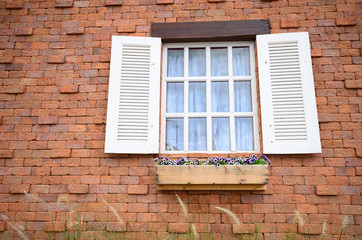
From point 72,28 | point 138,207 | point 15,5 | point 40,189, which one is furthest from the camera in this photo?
point 15,5

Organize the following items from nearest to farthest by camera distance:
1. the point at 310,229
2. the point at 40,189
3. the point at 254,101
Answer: the point at 310,229 → the point at 40,189 → the point at 254,101

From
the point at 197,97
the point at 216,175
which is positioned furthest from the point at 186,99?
the point at 216,175

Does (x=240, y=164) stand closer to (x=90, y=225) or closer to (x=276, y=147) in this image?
(x=276, y=147)

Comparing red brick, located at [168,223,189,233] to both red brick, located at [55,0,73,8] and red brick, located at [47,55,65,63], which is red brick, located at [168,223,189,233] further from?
red brick, located at [55,0,73,8]

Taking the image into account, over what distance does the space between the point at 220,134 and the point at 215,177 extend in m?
0.61

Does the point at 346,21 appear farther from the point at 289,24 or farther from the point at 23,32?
the point at 23,32

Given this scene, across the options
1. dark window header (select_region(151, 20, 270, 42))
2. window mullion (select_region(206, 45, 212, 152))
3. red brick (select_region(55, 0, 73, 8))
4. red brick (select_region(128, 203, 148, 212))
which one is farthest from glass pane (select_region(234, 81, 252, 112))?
red brick (select_region(55, 0, 73, 8))

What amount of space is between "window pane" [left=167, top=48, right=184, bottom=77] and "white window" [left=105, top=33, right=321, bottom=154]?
0.04 ft

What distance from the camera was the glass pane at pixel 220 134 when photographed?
3662 millimetres

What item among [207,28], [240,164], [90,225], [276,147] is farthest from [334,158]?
[90,225]

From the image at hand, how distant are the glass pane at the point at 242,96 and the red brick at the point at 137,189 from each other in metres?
A: 1.34

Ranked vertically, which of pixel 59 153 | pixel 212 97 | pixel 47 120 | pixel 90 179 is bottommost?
pixel 90 179

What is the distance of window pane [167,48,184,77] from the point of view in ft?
12.8

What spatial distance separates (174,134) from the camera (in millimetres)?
3727
